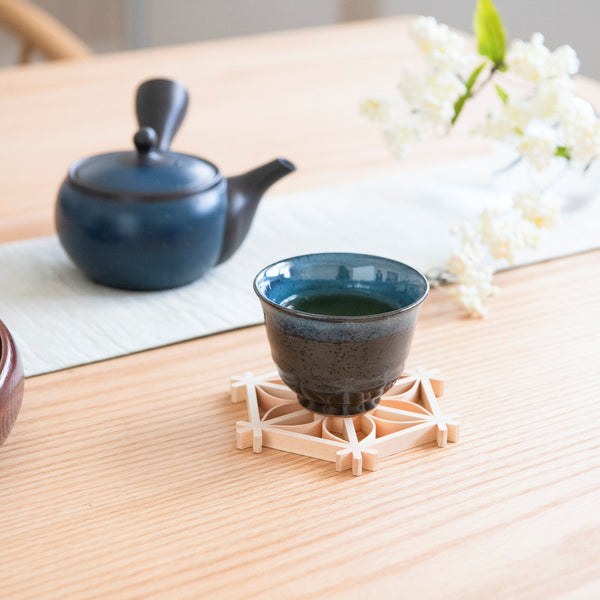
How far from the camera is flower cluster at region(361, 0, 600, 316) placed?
35.4 inches

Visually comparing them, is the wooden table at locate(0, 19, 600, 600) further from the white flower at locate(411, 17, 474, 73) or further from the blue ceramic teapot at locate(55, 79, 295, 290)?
the white flower at locate(411, 17, 474, 73)

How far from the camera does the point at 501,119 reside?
964mm

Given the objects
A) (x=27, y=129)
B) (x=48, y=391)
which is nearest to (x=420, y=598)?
(x=48, y=391)

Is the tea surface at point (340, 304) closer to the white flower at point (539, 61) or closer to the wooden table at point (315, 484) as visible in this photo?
A: the wooden table at point (315, 484)

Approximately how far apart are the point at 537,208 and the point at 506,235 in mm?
53

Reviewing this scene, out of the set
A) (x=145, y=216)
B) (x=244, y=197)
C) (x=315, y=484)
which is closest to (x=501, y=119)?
(x=244, y=197)

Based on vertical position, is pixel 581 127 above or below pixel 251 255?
above

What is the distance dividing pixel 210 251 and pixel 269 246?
0.12 meters

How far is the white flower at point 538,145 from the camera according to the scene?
36.9 inches

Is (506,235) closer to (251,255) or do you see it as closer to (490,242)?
(490,242)

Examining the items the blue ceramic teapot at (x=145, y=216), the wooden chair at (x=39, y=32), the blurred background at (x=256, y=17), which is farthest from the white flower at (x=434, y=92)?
the blurred background at (x=256, y=17)

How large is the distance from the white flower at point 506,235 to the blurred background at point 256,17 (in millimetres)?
1928

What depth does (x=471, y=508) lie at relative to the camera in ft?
1.94

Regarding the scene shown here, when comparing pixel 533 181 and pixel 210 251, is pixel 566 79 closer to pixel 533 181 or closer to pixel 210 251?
pixel 533 181
